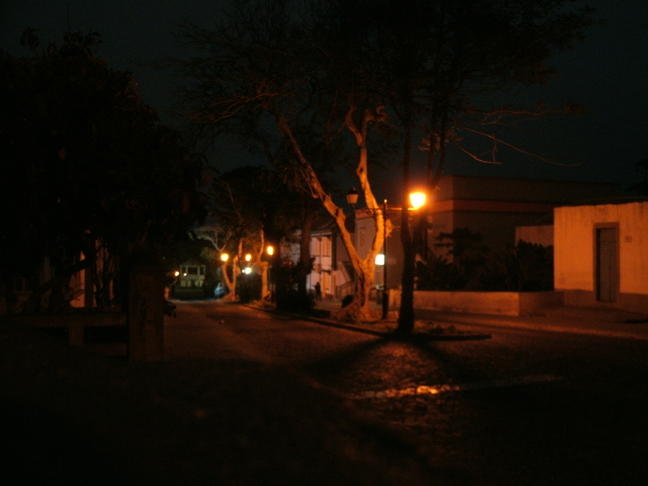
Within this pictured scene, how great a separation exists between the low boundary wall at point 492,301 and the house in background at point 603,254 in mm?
1006

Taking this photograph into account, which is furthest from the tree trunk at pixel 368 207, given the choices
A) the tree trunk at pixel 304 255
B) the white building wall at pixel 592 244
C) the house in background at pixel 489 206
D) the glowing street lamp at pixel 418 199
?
the house in background at pixel 489 206

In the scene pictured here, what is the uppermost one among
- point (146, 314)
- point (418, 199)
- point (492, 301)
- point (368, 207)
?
point (368, 207)

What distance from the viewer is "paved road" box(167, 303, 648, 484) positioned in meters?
6.17

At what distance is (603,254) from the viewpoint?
24.1 metres

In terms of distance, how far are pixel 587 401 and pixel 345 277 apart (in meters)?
47.4

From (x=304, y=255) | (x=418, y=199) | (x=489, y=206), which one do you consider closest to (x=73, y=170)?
(x=418, y=199)

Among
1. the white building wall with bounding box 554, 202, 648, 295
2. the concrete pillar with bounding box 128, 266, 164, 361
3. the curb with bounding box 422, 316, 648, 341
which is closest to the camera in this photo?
the concrete pillar with bounding box 128, 266, 164, 361

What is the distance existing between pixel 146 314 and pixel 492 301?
65.4 feet

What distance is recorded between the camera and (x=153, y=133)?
10.6 meters

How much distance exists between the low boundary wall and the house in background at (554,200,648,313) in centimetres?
101

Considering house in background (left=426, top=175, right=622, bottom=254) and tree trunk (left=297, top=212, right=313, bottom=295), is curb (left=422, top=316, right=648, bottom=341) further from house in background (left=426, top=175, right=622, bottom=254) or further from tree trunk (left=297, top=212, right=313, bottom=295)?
house in background (left=426, top=175, right=622, bottom=254)

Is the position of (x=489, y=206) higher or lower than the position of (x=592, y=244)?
higher

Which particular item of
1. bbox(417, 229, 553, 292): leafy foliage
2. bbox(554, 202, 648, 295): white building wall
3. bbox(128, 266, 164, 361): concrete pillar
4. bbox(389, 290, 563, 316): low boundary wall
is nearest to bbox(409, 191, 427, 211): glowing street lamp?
bbox(389, 290, 563, 316): low boundary wall

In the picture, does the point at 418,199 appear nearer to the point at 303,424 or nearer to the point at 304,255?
the point at 303,424
